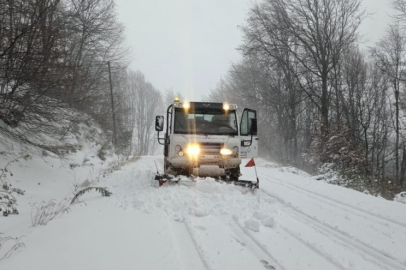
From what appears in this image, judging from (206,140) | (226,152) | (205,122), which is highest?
(205,122)

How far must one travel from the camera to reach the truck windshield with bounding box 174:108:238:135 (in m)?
7.67

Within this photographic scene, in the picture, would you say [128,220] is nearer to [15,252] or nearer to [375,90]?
[15,252]

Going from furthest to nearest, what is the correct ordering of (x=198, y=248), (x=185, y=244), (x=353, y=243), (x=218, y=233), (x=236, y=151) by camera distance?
(x=236, y=151)
(x=218, y=233)
(x=353, y=243)
(x=185, y=244)
(x=198, y=248)

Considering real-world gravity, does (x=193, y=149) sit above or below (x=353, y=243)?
above

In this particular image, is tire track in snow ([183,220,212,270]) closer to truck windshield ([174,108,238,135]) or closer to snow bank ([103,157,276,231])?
snow bank ([103,157,276,231])

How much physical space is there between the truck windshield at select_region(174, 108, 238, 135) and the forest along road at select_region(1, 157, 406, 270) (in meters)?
1.69

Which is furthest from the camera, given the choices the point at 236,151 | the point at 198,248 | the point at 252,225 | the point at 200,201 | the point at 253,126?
the point at 253,126

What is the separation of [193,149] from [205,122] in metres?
0.96

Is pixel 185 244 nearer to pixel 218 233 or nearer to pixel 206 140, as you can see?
pixel 218 233

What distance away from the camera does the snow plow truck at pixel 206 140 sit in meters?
7.23

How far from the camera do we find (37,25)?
22.1ft

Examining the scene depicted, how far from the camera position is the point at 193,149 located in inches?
284

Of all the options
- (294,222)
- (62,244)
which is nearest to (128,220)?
(62,244)

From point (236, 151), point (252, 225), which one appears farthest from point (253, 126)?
point (252, 225)
